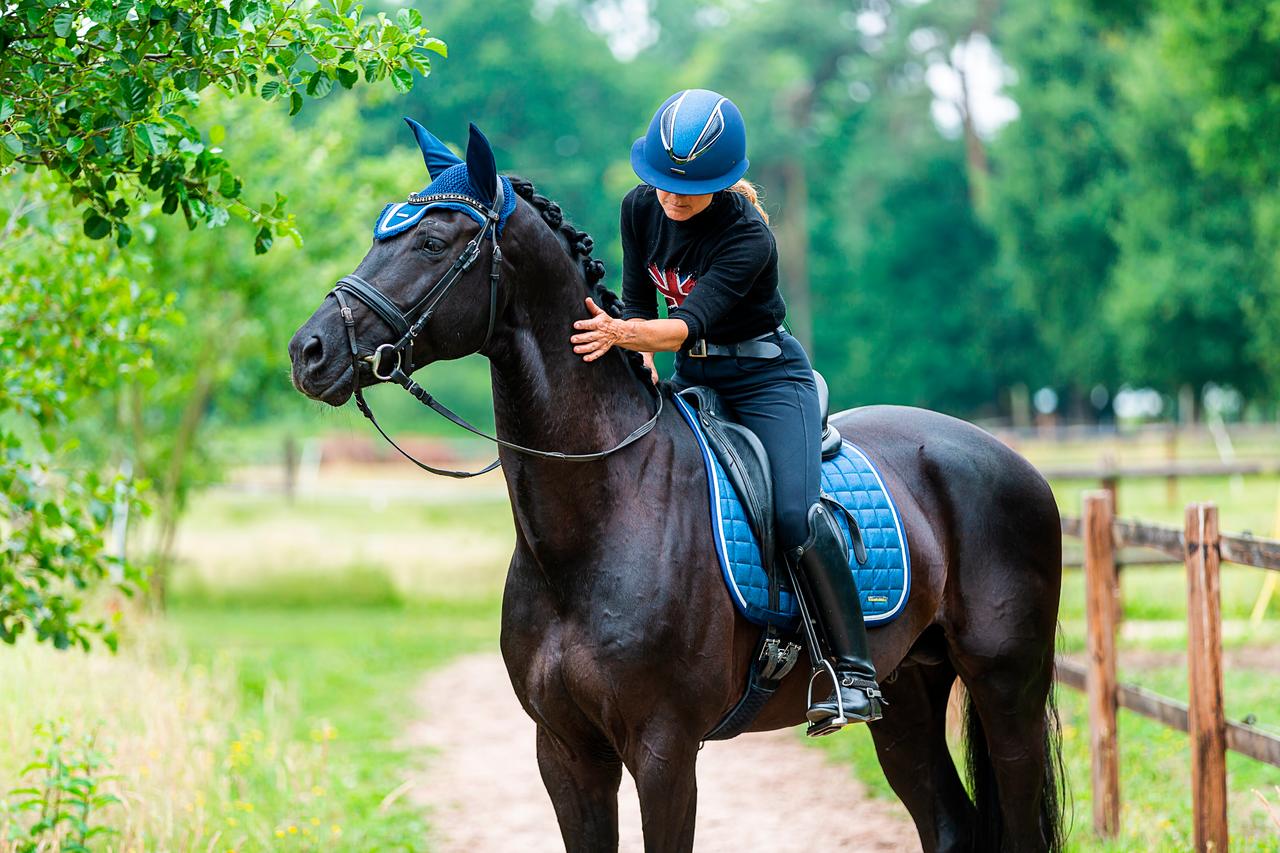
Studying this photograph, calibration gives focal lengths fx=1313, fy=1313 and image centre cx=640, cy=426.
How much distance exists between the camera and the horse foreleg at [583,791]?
4.12m

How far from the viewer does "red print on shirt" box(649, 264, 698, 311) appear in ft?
13.9

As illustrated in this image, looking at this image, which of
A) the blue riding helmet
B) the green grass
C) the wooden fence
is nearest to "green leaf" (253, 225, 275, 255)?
the blue riding helmet

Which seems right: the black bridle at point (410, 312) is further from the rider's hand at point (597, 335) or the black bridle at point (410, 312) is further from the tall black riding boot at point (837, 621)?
the tall black riding boot at point (837, 621)

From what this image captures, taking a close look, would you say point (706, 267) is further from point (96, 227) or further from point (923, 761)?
point (923, 761)

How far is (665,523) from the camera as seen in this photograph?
3998 millimetres

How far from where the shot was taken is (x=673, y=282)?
14.1 ft

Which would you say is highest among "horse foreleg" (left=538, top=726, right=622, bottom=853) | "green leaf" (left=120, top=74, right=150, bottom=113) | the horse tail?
"green leaf" (left=120, top=74, right=150, bottom=113)

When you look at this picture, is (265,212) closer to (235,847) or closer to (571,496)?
(571,496)

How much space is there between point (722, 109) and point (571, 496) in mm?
1303

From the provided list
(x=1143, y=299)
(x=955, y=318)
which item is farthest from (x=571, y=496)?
(x=955, y=318)

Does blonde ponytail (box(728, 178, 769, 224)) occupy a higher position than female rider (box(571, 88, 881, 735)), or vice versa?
blonde ponytail (box(728, 178, 769, 224))

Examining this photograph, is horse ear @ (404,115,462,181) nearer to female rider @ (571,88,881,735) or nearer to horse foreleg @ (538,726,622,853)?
female rider @ (571,88,881,735)

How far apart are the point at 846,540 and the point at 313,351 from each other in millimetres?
1909

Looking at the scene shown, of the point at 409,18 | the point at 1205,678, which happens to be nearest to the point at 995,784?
the point at 1205,678
